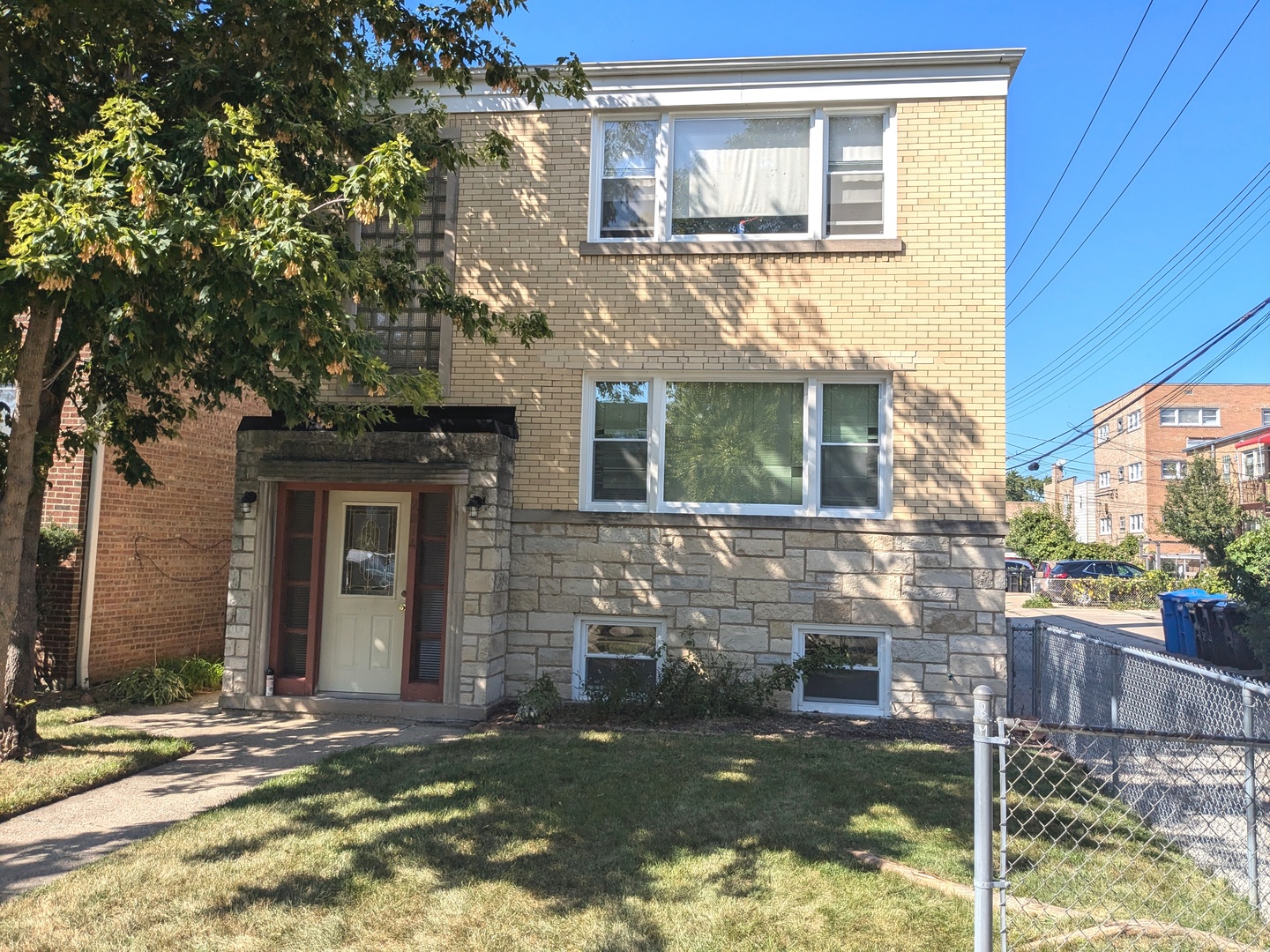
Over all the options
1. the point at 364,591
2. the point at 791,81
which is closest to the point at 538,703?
the point at 364,591

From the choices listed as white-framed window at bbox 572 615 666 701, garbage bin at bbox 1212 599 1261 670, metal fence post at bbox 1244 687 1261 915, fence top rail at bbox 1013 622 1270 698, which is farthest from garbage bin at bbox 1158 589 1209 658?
metal fence post at bbox 1244 687 1261 915

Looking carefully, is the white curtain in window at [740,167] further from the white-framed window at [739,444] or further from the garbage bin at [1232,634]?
the garbage bin at [1232,634]

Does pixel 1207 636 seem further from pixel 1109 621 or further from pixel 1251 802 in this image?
pixel 1251 802

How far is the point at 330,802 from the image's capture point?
5.93 m

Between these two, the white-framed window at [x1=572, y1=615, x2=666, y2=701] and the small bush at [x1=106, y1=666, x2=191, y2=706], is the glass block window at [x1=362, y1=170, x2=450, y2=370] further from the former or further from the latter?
the small bush at [x1=106, y1=666, x2=191, y2=706]

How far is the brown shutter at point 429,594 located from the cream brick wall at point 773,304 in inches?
34.4

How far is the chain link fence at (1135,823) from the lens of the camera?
3516mm

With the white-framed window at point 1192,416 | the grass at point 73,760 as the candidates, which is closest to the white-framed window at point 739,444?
the grass at point 73,760

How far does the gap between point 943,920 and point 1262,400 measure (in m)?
60.6

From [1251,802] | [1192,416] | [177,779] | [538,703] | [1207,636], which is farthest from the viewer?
[1192,416]

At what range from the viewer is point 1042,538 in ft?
144

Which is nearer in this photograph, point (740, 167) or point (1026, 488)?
point (740, 167)

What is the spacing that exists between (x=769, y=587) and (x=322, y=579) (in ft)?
15.5

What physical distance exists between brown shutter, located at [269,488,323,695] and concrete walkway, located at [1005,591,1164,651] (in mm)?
12529
